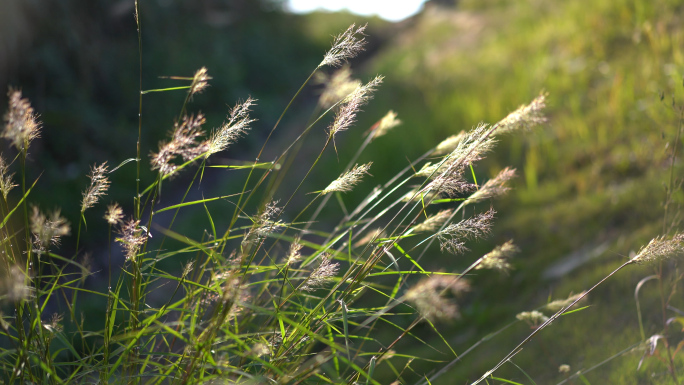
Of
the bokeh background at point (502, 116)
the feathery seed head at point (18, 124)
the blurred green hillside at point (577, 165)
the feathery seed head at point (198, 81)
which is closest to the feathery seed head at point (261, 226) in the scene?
the bokeh background at point (502, 116)

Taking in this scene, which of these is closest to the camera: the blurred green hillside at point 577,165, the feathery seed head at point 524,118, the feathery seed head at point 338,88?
the feathery seed head at point 524,118

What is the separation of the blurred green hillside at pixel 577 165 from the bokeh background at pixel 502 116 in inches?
0.5

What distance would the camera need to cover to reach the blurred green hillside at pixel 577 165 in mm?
2062

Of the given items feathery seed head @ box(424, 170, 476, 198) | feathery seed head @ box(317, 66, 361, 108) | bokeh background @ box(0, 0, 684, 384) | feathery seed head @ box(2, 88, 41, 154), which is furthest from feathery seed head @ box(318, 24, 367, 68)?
feathery seed head @ box(2, 88, 41, 154)

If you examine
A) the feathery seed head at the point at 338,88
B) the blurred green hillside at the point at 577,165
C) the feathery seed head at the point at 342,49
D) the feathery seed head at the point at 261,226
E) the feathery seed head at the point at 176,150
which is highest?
the feathery seed head at the point at 342,49

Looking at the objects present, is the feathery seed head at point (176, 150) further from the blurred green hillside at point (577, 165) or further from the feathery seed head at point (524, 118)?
the blurred green hillside at point (577, 165)

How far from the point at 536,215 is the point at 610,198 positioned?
0.45 meters

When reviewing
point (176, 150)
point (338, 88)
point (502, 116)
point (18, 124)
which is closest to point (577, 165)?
point (502, 116)

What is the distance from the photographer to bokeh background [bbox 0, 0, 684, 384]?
2273 millimetres

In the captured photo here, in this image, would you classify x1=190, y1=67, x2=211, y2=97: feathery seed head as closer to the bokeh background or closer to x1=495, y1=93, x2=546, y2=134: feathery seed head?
the bokeh background

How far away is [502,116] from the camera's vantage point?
453cm

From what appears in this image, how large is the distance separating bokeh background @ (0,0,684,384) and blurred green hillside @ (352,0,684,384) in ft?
0.04

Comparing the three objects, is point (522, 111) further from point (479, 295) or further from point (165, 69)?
point (165, 69)

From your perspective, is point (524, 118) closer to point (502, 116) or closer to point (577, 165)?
point (577, 165)
